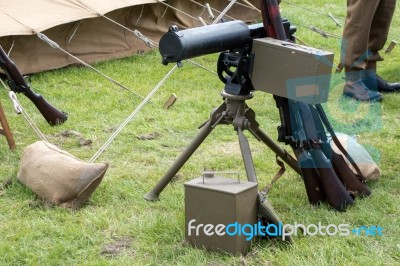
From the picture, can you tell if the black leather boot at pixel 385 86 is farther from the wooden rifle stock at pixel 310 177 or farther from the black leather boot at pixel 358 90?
the wooden rifle stock at pixel 310 177

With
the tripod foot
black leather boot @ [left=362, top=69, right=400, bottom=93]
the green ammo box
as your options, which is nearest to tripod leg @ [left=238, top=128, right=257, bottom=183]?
the green ammo box

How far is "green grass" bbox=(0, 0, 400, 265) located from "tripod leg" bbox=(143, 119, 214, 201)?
0.21ft

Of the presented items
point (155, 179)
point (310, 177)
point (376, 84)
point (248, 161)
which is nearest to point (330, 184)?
point (310, 177)

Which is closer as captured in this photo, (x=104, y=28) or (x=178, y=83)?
(x=178, y=83)

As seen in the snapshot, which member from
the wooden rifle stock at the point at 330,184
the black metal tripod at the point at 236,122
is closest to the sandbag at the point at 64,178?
the black metal tripod at the point at 236,122

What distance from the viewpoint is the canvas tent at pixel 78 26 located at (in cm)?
764

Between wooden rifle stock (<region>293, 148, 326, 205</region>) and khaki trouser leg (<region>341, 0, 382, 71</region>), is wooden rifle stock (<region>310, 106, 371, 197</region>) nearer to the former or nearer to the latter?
wooden rifle stock (<region>293, 148, 326, 205</region>)

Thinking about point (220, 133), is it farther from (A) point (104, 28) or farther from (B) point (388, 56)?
(B) point (388, 56)

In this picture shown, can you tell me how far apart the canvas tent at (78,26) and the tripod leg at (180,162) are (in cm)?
348

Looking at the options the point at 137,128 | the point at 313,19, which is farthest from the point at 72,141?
the point at 313,19

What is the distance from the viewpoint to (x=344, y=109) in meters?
6.64

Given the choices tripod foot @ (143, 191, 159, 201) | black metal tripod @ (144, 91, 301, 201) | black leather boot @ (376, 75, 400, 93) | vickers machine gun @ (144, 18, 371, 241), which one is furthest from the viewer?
black leather boot @ (376, 75, 400, 93)

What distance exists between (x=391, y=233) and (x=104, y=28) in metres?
5.64

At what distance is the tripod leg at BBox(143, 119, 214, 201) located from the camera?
421cm
